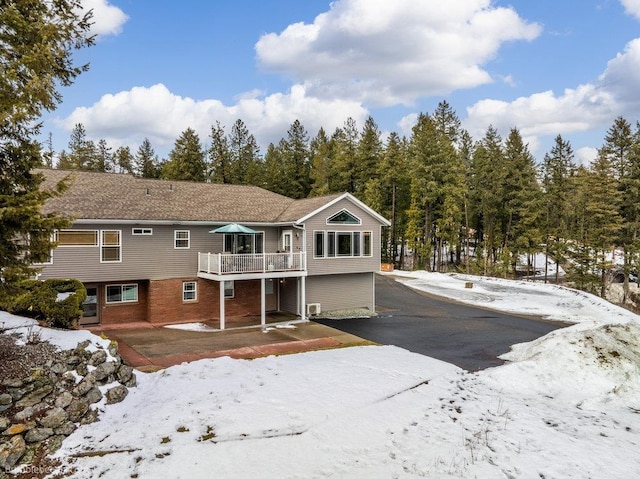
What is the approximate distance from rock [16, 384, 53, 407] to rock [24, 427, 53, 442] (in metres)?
0.68

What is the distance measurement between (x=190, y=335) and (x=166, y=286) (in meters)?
3.40

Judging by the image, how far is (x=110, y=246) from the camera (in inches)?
731

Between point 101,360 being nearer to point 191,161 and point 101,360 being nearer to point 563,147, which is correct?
point 191,161

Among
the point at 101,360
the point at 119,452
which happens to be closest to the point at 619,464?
the point at 119,452

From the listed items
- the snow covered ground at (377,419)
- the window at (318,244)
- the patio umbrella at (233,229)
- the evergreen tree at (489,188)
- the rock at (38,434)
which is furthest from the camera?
the evergreen tree at (489,188)

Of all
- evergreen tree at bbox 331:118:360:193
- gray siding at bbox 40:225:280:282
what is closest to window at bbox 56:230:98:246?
gray siding at bbox 40:225:280:282

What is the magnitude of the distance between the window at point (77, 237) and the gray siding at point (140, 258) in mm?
165

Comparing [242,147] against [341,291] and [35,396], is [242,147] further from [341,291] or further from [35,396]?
[35,396]

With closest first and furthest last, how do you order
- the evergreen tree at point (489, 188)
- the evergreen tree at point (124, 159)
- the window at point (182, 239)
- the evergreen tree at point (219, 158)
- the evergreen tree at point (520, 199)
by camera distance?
the window at point (182, 239)
the evergreen tree at point (520, 199)
the evergreen tree at point (489, 188)
the evergreen tree at point (219, 158)
the evergreen tree at point (124, 159)

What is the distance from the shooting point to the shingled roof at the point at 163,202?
61.0 feet

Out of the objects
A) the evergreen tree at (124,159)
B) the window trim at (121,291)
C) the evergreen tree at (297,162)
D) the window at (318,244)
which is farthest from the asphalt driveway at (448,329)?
the evergreen tree at (124,159)

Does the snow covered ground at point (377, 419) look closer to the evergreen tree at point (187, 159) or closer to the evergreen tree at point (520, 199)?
the evergreen tree at point (520, 199)

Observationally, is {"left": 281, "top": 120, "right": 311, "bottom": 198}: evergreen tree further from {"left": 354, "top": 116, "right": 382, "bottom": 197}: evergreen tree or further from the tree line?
{"left": 354, "top": 116, "right": 382, "bottom": 197}: evergreen tree

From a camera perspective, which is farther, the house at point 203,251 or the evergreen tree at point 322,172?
the evergreen tree at point 322,172
